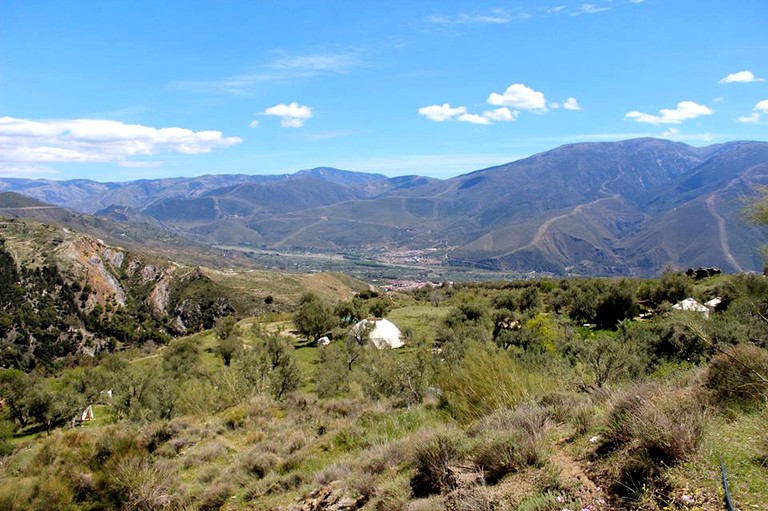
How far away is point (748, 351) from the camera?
5.52 m

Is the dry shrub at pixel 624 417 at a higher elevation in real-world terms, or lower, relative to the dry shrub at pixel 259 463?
higher

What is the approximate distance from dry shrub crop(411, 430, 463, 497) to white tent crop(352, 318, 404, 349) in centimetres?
2841

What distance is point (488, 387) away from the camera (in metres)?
6.98

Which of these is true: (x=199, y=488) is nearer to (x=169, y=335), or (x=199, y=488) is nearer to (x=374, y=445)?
(x=374, y=445)

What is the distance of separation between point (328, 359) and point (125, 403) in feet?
39.2

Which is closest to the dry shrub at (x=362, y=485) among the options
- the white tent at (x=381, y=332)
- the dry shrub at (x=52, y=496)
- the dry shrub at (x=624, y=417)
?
the dry shrub at (x=624, y=417)

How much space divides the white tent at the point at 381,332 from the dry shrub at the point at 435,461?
28.4 meters

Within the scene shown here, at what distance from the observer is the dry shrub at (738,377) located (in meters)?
4.73

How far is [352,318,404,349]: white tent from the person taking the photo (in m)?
34.5

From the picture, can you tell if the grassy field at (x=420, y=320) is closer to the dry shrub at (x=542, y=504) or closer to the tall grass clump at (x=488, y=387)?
the tall grass clump at (x=488, y=387)

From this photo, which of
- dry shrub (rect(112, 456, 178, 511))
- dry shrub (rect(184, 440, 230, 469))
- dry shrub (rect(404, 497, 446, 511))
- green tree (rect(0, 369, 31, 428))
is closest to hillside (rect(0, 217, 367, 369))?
green tree (rect(0, 369, 31, 428))

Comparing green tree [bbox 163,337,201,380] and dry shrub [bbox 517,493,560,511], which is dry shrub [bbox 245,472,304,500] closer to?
dry shrub [bbox 517,493,560,511]

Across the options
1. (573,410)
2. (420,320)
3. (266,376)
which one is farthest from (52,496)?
(420,320)

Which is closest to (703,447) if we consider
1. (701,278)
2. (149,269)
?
(701,278)
